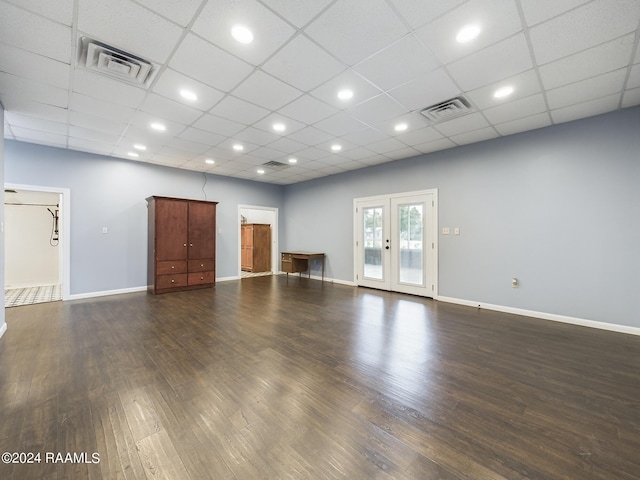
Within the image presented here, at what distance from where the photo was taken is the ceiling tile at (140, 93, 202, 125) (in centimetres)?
322

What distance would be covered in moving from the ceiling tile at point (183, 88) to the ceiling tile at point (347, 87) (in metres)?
1.22

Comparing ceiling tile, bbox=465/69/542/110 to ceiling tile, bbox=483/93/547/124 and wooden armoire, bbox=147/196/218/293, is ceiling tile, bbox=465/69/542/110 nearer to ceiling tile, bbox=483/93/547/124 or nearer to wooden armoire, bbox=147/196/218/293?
ceiling tile, bbox=483/93/547/124

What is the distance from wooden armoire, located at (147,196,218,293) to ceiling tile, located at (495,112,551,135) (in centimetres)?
600

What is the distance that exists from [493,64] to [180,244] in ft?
20.0

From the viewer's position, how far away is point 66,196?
498 centimetres

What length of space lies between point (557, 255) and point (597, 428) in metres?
2.99

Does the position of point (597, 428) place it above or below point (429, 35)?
below

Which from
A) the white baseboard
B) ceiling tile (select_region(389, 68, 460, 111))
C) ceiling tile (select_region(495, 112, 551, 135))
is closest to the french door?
ceiling tile (select_region(495, 112, 551, 135))

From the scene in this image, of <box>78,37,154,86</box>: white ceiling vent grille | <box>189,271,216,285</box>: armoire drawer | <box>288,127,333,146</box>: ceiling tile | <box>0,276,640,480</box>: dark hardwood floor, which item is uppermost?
<box>288,127,333,146</box>: ceiling tile

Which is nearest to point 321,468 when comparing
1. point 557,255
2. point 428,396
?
point 428,396

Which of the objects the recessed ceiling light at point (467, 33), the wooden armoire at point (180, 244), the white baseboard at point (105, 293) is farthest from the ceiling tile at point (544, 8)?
the white baseboard at point (105, 293)

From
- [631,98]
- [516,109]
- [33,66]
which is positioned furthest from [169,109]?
[631,98]

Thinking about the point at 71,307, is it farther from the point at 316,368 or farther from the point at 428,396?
the point at 428,396

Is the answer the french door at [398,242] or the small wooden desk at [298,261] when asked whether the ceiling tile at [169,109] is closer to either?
the french door at [398,242]
